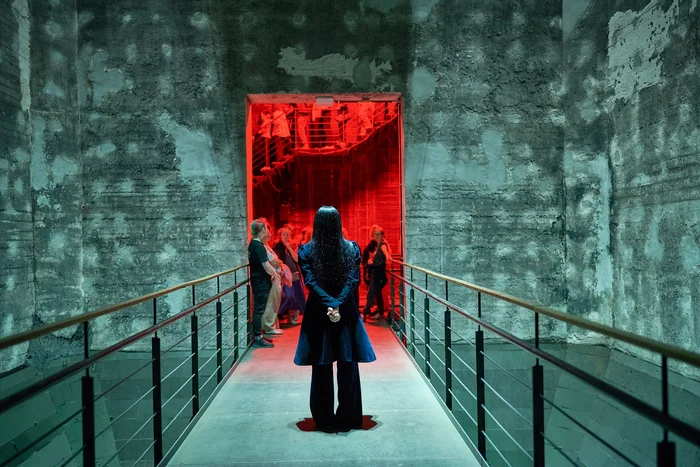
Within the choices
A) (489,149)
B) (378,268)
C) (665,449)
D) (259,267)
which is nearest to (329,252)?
(665,449)

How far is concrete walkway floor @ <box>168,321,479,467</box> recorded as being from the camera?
3650 mm

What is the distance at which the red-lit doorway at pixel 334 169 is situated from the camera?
14.0 metres

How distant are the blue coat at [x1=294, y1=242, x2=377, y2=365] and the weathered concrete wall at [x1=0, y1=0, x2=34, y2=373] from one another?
4.94m

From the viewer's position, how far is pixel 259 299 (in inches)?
271

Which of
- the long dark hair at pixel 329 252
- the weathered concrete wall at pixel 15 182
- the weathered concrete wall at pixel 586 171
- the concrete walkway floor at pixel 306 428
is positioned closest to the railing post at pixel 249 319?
the concrete walkway floor at pixel 306 428

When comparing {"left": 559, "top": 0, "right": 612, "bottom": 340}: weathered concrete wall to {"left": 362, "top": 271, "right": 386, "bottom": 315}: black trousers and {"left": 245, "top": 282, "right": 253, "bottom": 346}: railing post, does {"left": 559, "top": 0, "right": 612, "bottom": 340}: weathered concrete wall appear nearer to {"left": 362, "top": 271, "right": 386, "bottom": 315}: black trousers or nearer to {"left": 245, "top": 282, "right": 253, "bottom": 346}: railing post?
{"left": 362, "top": 271, "right": 386, "bottom": 315}: black trousers

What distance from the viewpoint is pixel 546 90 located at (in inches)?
319

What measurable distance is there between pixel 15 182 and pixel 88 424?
5914 millimetres

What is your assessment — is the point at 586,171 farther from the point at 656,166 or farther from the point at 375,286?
the point at 375,286

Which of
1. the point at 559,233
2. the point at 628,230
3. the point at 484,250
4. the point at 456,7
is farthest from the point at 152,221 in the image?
the point at 628,230

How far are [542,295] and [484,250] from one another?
103 centimetres

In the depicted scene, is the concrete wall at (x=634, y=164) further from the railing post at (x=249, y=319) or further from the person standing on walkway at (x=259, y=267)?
the railing post at (x=249, y=319)

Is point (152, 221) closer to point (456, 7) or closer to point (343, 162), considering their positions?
point (456, 7)

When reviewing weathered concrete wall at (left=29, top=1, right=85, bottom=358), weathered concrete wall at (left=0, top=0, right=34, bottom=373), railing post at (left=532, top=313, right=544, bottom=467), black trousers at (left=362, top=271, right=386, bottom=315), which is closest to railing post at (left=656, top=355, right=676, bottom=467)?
railing post at (left=532, top=313, right=544, bottom=467)
